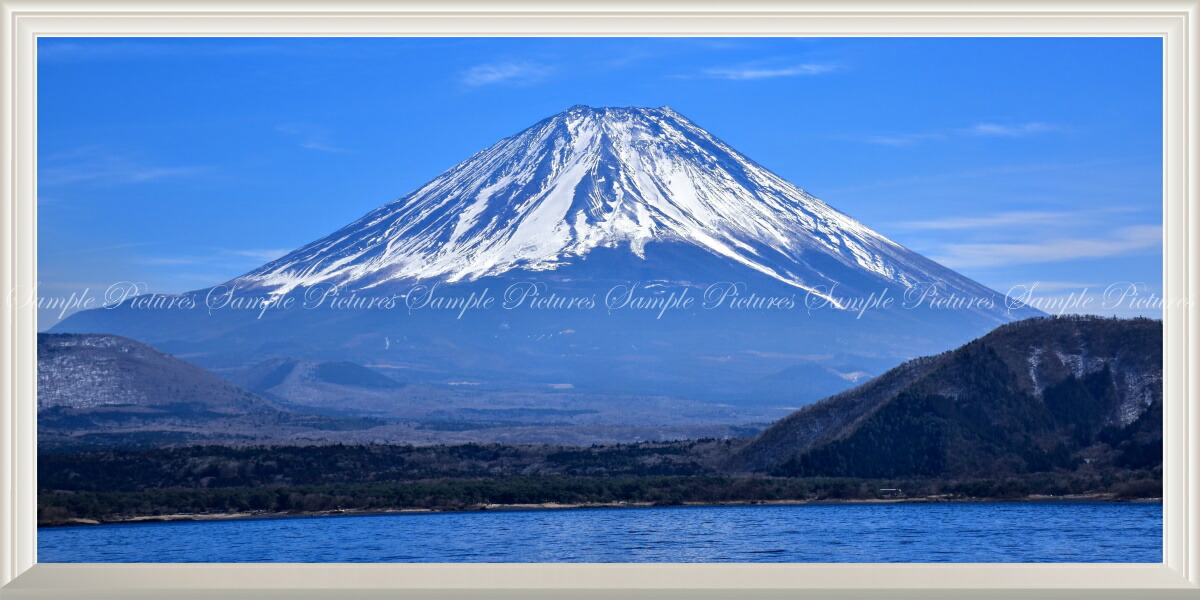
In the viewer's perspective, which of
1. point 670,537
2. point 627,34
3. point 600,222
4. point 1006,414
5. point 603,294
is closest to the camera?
point 627,34

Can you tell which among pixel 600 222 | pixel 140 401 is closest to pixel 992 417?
pixel 140 401

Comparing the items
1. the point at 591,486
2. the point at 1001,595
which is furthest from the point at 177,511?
the point at 1001,595

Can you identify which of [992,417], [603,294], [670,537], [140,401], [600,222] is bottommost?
[140,401]

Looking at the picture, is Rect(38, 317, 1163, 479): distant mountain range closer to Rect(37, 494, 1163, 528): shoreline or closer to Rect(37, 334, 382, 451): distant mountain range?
Rect(37, 494, 1163, 528): shoreline

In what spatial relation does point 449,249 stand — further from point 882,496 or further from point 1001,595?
point 1001,595

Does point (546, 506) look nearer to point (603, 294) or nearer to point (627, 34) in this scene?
point (627, 34)

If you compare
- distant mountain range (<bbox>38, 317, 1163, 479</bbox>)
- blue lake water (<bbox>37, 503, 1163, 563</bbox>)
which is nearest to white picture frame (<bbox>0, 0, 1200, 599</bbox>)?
blue lake water (<bbox>37, 503, 1163, 563</bbox>)
